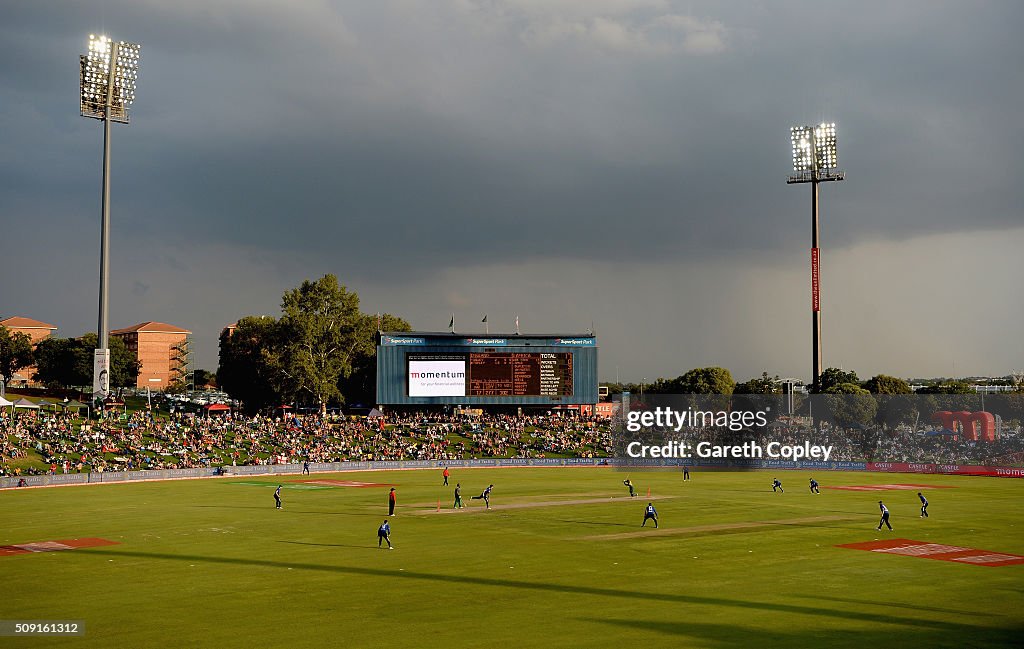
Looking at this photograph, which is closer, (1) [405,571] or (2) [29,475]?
(1) [405,571]

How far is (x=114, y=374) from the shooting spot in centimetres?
15362

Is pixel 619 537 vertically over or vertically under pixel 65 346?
under

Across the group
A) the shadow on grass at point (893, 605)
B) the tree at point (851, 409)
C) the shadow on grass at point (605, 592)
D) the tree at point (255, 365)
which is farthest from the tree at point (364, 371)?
the shadow on grass at point (893, 605)

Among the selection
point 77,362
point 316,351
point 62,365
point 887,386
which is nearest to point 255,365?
point 316,351

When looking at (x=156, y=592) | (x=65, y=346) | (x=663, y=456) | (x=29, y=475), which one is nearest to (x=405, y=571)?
(x=156, y=592)

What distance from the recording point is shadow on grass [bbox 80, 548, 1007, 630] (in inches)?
888

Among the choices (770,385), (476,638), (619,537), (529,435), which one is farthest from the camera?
(770,385)

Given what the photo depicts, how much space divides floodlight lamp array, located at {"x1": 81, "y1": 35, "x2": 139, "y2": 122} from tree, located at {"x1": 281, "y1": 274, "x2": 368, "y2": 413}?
42619 millimetres

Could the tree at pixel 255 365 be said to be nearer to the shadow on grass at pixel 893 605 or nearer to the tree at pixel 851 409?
the tree at pixel 851 409

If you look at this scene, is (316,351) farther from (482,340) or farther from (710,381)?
(710,381)

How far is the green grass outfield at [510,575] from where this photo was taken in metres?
21.9

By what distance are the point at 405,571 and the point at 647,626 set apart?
35.2ft

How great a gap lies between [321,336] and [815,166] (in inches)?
2595

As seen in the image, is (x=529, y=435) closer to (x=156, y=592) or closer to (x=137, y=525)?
(x=137, y=525)
